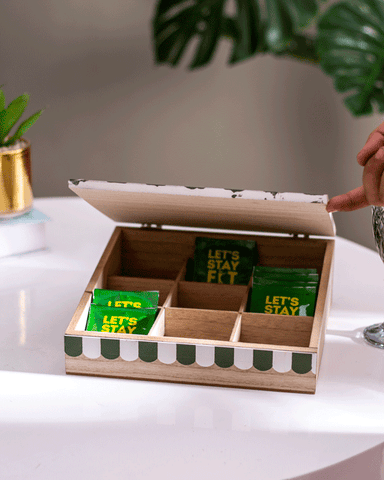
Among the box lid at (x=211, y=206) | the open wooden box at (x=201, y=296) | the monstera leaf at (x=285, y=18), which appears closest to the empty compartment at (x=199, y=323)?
the open wooden box at (x=201, y=296)

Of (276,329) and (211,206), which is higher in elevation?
(211,206)

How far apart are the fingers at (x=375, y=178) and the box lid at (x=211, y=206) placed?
0.14m

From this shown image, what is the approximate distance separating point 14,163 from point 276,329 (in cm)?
78

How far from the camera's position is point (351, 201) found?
37.9 inches

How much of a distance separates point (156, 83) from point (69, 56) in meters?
0.49

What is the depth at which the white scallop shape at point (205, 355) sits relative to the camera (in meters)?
0.97

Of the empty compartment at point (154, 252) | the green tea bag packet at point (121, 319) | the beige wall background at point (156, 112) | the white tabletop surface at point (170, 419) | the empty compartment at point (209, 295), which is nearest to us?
the white tabletop surface at point (170, 419)

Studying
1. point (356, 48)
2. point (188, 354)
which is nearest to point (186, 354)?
point (188, 354)

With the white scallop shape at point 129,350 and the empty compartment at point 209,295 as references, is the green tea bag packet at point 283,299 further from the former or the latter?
the white scallop shape at point 129,350

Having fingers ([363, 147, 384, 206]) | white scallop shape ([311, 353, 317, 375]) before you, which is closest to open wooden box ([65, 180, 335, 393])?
white scallop shape ([311, 353, 317, 375])

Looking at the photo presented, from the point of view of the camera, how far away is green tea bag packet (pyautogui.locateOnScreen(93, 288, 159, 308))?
1.12m

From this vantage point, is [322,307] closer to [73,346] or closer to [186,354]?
[186,354]

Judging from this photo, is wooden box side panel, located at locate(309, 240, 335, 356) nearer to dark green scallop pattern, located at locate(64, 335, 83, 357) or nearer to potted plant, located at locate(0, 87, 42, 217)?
dark green scallop pattern, located at locate(64, 335, 83, 357)

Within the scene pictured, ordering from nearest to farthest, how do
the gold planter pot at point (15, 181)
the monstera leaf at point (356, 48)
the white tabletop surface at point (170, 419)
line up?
the white tabletop surface at point (170, 419) < the gold planter pot at point (15, 181) < the monstera leaf at point (356, 48)
